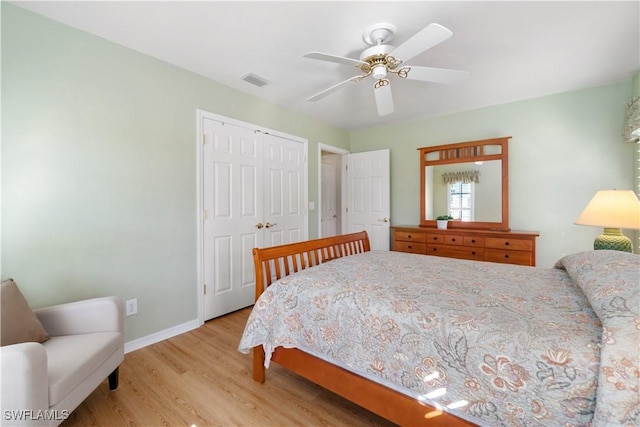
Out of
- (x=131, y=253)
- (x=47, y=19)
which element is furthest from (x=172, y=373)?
(x=47, y=19)

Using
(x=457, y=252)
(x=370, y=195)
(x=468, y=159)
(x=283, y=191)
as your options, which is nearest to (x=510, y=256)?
(x=457, y=252)

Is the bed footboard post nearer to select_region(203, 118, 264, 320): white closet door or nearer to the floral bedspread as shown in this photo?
the floral bedspread

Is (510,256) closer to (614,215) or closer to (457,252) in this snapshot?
(457,252)

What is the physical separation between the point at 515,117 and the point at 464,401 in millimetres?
3537

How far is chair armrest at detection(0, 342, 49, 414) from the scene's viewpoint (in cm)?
107

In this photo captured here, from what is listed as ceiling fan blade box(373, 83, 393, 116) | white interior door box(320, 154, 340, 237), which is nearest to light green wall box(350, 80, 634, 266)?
ceiling fan blade box(373, 83, 393, 116)

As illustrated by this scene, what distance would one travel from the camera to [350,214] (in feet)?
15.3

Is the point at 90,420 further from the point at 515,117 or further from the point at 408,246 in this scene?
the point at 515,117

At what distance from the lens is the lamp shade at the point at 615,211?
2.14 metres

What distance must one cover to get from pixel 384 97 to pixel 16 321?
107 inches

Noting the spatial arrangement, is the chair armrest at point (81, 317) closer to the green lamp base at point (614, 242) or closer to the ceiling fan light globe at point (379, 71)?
the ceiling fan light globe at point (379, 71)

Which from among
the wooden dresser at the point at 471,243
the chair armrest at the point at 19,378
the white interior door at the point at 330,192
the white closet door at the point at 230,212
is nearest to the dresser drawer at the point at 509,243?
the wooden dresser at the point at 471,243

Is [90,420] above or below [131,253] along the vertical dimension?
below

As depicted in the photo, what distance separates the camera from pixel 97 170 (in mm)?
2109
